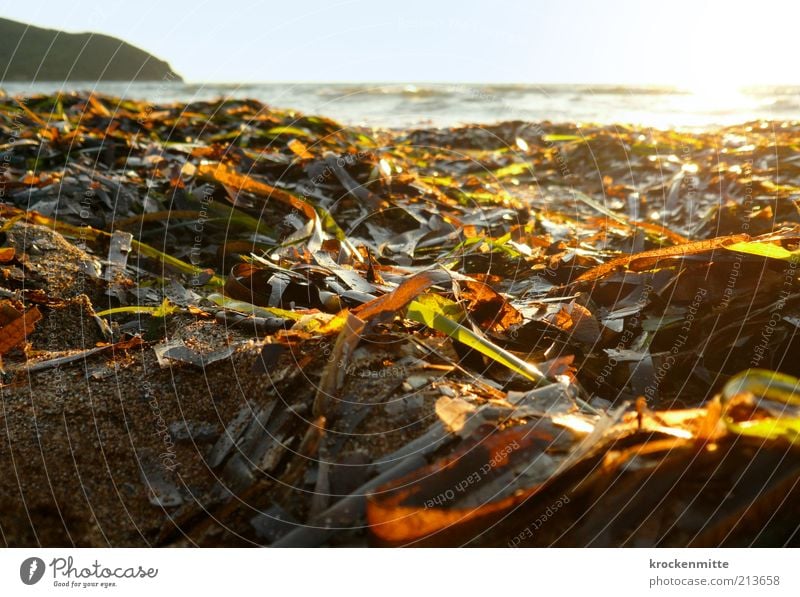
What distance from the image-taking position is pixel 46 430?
1.47 meters

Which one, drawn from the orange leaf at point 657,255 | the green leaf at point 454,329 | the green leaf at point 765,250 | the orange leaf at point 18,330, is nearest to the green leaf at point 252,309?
the green leaf at point 454,329

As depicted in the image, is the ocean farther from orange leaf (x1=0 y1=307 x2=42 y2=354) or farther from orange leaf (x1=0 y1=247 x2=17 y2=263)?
orange leaf (x1=0 y1=307 x2=42 y2=354)

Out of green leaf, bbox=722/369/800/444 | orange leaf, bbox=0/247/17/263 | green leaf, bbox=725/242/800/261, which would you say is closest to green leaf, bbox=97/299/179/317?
orange leaf, bbox=0/247/17/263

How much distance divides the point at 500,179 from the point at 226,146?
2668mm

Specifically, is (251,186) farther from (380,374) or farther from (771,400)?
(771,400)

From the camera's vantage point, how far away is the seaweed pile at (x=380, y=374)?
1.24m

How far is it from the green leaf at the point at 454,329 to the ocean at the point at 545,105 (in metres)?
7.68

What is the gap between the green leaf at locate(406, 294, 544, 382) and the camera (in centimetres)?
160

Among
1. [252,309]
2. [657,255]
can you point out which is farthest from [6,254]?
[657,255]

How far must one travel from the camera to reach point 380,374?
1.50m

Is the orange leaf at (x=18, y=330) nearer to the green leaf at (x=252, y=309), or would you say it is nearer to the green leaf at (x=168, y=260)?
the green leaf at (x=252, y=309)

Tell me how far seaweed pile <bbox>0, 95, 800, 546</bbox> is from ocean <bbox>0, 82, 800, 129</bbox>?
6310mm

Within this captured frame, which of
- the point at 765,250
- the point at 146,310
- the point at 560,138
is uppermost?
the point at 560,138

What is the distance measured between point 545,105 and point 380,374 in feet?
49.6
